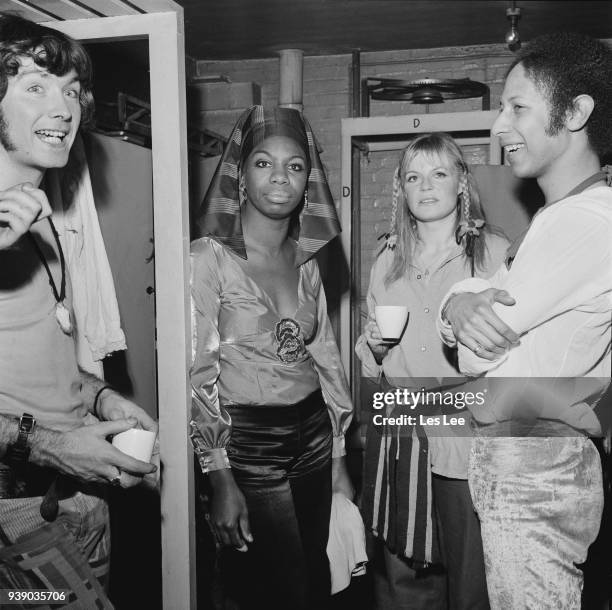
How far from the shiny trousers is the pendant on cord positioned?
Result: 1.37 feet

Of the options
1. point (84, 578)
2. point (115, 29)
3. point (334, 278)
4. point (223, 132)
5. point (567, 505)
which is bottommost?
point (84, 578)

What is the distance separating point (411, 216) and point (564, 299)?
62cm

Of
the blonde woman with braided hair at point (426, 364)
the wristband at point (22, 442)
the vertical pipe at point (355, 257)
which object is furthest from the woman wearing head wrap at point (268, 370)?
the vertical pipe at point (355, 257)

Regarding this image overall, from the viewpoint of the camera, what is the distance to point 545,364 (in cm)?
119

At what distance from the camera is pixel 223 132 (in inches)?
140

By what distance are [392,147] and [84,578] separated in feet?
8.26

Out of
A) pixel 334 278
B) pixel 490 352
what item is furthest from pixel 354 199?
pixel 490 352

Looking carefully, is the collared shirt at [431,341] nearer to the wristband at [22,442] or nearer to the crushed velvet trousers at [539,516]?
the crushed velvet trousers at [539,516]

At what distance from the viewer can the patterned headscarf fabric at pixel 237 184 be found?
5.45ft

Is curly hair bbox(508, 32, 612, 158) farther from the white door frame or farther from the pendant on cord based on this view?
the pendant on cord

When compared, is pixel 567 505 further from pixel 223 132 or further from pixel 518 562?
pixel 223 132

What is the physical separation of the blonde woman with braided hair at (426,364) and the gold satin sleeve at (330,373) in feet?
0.23

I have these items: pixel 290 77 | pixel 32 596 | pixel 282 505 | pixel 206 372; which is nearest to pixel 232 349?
pixel 206 372

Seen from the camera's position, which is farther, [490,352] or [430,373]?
[430,373]
